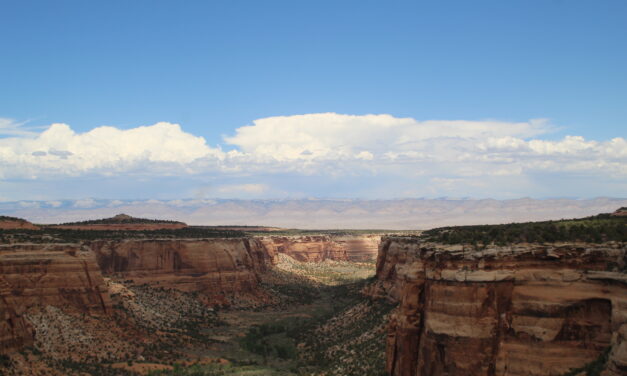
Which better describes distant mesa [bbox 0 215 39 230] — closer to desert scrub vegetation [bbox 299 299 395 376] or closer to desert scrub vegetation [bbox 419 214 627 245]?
desert scrub vegetation [bbox 299 299 395 376]

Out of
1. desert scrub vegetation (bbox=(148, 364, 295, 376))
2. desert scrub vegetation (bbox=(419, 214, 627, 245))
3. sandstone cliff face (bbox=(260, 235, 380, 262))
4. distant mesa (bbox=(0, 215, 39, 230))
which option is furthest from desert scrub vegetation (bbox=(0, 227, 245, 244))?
desert scrub vegetation (bbox=(419, 214, 627, 245))

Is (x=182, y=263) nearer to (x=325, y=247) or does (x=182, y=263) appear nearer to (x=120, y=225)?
(x=120, y=225)

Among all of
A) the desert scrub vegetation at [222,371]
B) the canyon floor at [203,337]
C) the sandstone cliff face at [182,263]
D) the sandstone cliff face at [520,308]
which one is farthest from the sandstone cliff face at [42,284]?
the sandstone cliff face at [520,308]

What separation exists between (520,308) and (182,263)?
5639 cm

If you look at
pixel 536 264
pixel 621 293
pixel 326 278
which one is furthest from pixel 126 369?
pixel 326 278

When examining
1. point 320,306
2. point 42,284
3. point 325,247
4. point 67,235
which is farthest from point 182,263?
point 325,247

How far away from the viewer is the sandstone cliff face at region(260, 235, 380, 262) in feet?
430

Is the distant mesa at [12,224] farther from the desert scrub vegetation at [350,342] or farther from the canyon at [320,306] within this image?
the desert scrub vegetation at [350,342]

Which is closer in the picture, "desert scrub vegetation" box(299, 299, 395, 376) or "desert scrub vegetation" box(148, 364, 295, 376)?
"desert scrub vegetation" box(299, 299, 395, 376)

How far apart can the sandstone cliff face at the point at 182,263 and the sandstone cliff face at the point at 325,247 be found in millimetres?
35606

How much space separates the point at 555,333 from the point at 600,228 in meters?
5.93

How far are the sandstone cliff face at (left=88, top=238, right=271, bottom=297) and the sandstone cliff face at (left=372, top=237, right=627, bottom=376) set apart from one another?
50.1 meters

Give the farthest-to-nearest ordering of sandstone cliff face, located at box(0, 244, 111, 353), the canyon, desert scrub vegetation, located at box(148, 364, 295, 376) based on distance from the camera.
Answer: desert scrub vegetation, located at box(148, 364, 295, 376)
sandstone cliff face, located at box(0, 244, 111, 353)
the canyon

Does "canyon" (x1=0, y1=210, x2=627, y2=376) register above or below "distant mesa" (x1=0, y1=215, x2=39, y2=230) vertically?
below
